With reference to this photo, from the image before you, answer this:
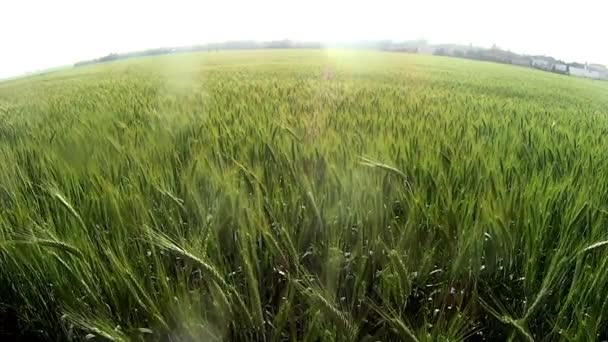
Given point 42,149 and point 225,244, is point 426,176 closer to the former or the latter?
point 225,244

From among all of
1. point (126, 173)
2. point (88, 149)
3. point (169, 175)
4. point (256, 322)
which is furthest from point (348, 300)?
point (88, 149)

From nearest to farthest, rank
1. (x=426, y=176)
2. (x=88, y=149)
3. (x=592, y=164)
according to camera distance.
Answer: (x=426, y=176) → (x=592, y=164) → (x=88, y=149)

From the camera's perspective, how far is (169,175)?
965mm

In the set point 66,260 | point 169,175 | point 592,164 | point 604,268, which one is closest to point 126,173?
point 169,175

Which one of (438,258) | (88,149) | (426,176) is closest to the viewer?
(438,258)

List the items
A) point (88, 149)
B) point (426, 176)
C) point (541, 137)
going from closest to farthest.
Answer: point (426, 176)
point (88, 149)
point (541, 137)

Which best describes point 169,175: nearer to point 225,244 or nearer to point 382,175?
point 225,244

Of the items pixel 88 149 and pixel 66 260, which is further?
pixel 88 149

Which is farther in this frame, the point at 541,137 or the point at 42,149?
the point at 541,137

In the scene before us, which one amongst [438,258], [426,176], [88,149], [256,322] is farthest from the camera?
[88,149]

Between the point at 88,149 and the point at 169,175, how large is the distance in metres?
0.37

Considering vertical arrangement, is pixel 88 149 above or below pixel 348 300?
above

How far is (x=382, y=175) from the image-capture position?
923 mm

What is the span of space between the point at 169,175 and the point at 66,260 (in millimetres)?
321
